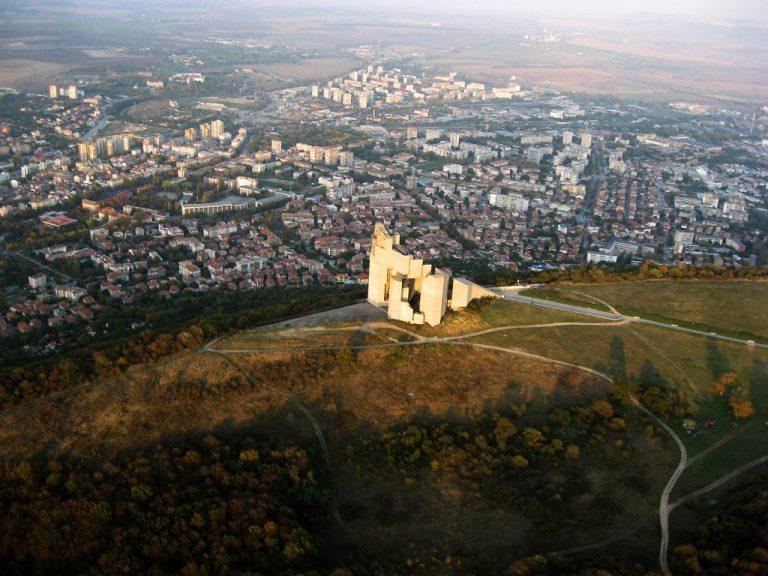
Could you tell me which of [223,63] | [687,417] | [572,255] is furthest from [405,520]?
[223,63]

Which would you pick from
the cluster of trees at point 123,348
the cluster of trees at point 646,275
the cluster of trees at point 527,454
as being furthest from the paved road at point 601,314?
the cluster of trees at point 123,348

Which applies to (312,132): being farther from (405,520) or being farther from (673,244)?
(405,520)

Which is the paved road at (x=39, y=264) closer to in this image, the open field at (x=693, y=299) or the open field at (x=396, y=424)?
the open field at (x=396, y=424)

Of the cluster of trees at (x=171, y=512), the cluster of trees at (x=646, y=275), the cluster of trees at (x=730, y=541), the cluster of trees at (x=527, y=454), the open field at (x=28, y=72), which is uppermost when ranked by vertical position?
the open field at (x=28, y=72)

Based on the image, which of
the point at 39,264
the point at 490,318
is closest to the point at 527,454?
the point at 490,318

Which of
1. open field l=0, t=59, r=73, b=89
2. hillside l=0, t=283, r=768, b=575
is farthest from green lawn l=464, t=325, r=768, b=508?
open field l=0, t=59, r=73, b=89

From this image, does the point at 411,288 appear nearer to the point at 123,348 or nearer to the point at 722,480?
the point at 123,348
